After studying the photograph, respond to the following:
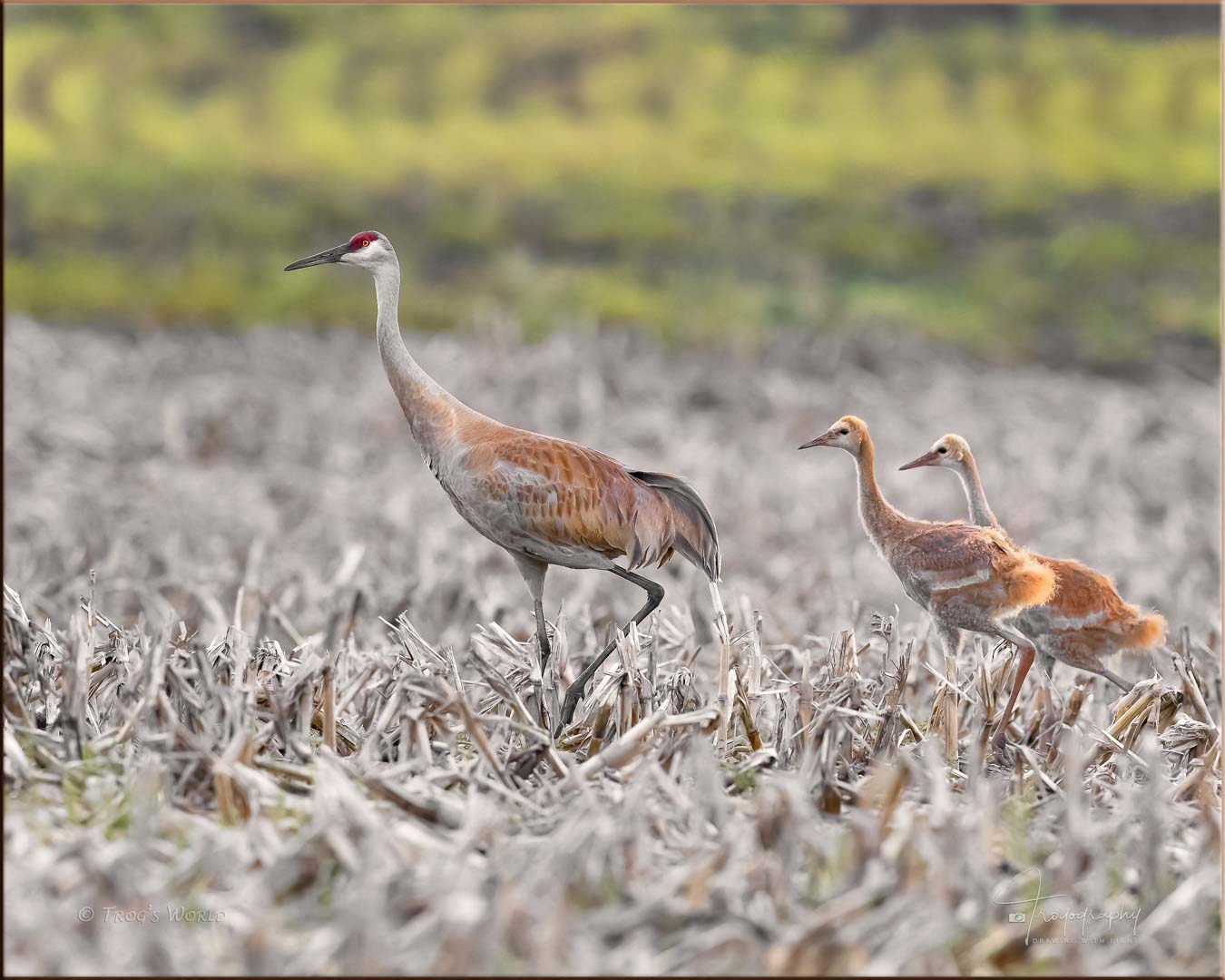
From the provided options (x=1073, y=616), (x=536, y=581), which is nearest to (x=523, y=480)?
(x=536, y=581)

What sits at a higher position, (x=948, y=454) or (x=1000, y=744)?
(x=948, y=454)

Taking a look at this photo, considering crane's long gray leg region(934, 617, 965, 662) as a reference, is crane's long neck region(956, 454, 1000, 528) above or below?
above

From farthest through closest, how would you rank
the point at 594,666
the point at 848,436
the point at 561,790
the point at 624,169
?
the point at 624,169
the point at 594,666
the point at 848,436
the point at 561,790

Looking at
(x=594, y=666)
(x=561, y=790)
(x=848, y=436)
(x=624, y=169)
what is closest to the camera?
(x=561, y=790)

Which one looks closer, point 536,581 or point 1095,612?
point 1095,612

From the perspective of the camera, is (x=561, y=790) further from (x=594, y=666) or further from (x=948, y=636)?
(x=948, y=636)

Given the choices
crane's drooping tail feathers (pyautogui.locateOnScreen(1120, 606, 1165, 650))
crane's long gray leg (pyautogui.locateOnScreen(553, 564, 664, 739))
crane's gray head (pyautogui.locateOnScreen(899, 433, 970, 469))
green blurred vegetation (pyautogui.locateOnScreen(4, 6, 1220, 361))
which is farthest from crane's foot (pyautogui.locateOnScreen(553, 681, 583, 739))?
green blurred vegetation (pyautogui.locateOnScreen(4, 6, 1220, 361))

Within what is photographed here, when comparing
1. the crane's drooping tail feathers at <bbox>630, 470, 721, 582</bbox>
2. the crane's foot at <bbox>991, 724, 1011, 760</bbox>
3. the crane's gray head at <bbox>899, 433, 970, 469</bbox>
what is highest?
the crane's gray head at <bbox>899, 433, 970, 469</bbox>

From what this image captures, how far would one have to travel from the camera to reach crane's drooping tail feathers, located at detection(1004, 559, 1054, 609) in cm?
265

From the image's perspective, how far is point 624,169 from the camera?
606 inches

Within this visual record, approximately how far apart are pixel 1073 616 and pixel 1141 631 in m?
0.14

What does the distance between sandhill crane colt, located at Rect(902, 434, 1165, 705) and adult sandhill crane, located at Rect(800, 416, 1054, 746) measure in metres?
0.04

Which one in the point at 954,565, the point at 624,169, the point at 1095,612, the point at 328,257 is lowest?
the point at 1095,612

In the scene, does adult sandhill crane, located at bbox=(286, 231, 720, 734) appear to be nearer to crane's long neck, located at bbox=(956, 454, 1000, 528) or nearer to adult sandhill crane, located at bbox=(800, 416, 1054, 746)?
adult sandhill crane, located at bbox=(800, 416, 1054, 746)
